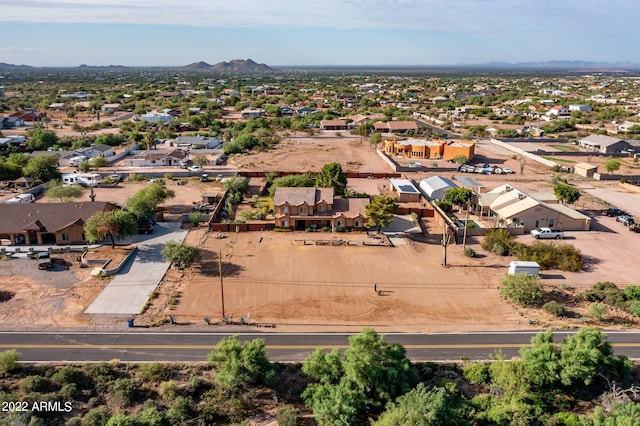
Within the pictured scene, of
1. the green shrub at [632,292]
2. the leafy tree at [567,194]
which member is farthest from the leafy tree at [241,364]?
the leafy tree at [567,194]

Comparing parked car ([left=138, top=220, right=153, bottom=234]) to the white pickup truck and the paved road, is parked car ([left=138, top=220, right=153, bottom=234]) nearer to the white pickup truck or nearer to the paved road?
the paved road

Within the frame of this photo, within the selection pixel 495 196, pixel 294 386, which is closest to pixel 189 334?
pixel 294 386

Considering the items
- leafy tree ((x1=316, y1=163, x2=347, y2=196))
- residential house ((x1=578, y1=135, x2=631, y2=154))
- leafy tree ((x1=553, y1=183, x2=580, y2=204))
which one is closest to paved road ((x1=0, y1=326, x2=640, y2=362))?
leafy tree ((x1=553, y1=183, x2=580, y2=204))

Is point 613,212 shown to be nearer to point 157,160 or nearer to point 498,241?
point 498,241

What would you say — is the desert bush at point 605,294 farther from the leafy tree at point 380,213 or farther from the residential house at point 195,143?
the residential house at point 195,143

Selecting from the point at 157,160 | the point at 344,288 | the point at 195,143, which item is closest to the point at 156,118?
the point at 195,143

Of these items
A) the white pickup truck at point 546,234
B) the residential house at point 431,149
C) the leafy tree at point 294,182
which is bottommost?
the white pickup truck at point 546,234

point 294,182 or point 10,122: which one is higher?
point 10,122
